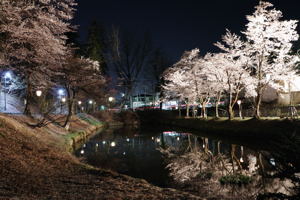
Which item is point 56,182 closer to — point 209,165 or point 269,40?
point 209,165

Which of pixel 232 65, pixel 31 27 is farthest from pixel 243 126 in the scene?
pixel 31 27

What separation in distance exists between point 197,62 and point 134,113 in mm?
15865

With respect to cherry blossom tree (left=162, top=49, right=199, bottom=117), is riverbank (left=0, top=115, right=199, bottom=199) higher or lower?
lower

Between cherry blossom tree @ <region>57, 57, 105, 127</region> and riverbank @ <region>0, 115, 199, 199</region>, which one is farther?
cherry blossom tree @ <region>57, 57, 105, 127</region>

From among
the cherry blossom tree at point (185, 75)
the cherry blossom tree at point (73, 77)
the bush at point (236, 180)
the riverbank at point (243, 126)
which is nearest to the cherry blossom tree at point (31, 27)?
the cherry blossom tree at point (73, 77)

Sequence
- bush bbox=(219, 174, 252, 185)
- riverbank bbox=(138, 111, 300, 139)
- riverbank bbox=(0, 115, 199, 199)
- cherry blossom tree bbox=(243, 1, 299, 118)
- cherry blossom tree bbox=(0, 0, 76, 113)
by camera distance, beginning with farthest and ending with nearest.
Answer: cherry blossom tree bbox=(243, 1, 299, 118) < riverbank bbox=(138, 111, 300, 139) < cherry blossom tree bbox=(0, 0, 76, 113) < bush bbox=(219, 174, 252, 185) < riverbank bbox=(0, 115, 199, 199)

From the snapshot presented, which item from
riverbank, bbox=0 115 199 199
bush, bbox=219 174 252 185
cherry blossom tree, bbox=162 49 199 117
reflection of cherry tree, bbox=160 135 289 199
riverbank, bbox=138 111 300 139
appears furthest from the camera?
cherry blossom tree, bbox=162 49 199 117

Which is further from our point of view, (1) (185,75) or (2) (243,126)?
(1) (185,75)

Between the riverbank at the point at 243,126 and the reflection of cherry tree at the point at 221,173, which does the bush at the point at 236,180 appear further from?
the riverbank at the point at 243,126

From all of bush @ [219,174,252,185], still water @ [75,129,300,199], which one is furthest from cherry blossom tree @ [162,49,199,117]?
bush @ [219,174,252,185]

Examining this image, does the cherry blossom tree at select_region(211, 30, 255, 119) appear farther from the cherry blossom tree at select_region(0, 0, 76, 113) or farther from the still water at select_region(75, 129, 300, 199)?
the cherry blossom tree at select_region(0, 0, 76, 113)

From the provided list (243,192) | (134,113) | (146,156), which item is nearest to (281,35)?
(146,156)

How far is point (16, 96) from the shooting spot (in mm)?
30906

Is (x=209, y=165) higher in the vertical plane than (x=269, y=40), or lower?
lower
